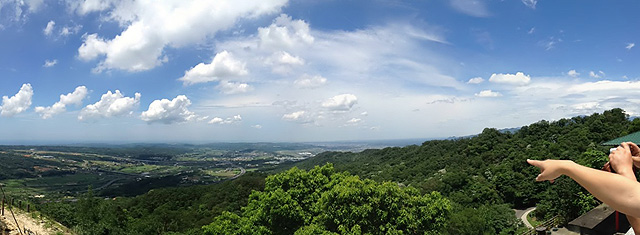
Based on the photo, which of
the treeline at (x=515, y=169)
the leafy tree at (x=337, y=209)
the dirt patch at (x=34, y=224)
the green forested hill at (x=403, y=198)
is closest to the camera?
the leafy tree at (x=337, y=209)

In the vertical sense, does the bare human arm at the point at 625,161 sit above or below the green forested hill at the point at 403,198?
above

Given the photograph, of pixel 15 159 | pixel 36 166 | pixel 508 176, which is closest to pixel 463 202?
pixel 508 176

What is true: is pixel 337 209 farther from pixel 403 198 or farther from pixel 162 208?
pixel 162 208

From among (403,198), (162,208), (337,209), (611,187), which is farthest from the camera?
(162,208)

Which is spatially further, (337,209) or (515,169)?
(515,169)

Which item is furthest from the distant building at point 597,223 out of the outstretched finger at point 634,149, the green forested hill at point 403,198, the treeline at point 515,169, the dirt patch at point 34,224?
the dirt patch at point 34,224

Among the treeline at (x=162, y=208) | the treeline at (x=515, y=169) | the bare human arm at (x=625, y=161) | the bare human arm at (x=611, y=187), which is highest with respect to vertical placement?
the bare human arm at (x=625, y=161)

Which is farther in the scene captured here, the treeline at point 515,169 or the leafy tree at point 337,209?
the treeline at point 515,169

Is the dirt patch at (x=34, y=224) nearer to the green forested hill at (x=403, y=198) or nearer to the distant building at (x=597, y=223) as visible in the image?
the green forested hill at (x=403, y=198)

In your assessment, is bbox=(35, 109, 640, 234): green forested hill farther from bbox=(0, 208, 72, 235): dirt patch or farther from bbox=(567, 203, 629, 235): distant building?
bbox=(0, 208, 72, 235): dirt patch

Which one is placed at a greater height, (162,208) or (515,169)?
(515,169)

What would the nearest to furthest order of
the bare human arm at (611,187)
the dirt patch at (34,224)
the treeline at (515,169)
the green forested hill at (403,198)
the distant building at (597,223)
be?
1. the bare human arm at (611,187)
2. the green forested hill at (403,198)
3. the distant building at (597,223)
4. the dirt patch at (34,224)
5. the treeline at (515,169)

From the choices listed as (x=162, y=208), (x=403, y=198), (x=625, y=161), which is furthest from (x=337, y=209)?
(x=162, y=208)
